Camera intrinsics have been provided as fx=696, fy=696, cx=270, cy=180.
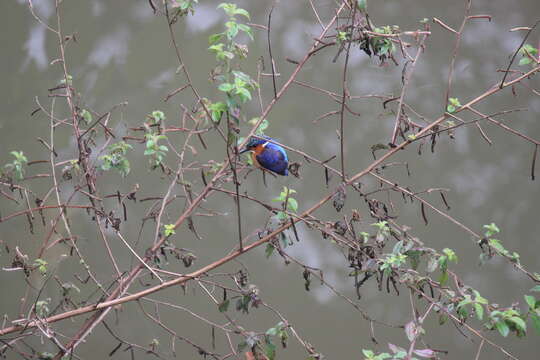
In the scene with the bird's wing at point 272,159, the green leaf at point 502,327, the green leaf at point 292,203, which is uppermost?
the bird's wing at point 272,159

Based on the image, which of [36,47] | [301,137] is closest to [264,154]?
[301,137]

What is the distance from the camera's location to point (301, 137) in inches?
114

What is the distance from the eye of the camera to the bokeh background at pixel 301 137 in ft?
9.31

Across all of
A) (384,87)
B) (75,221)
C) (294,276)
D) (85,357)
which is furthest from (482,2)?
(85,357)

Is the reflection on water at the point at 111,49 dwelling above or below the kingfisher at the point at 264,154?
above

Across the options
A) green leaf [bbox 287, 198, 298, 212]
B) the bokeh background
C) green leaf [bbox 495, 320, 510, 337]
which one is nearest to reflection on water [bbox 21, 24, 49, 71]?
the bokeh background

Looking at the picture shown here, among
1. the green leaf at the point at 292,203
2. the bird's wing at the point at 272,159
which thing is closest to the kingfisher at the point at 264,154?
the bird's wing at the point at 272,159

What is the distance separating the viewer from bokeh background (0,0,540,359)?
284cm

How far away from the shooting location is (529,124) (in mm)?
2869

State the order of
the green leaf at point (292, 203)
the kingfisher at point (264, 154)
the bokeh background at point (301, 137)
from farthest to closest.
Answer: the bokeh background at point (301, 137), the kingfisher at point (264, 154), the green leaf at point (292, 203)

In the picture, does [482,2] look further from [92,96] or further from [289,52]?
[92,96]

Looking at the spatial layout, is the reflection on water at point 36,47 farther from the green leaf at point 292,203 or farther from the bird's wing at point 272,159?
the green leaf at point 292,203

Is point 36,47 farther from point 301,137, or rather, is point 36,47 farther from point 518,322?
point 518,322

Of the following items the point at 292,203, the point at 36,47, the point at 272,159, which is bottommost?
the point at 292,203
